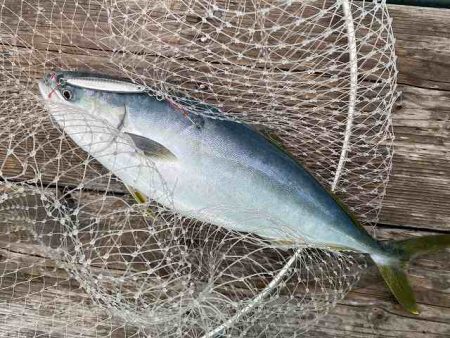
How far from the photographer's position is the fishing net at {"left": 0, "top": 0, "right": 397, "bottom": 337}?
207 centimetres

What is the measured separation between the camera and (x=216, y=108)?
2.01m

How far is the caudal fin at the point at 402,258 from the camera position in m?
1.97

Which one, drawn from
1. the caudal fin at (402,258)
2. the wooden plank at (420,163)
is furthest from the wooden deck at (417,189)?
the caudal fin at (402,258)

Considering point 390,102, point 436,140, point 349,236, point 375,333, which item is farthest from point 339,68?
point 375,333

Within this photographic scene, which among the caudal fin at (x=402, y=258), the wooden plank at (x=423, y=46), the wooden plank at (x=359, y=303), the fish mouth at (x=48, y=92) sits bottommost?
the wooden plank at (x=359, y=303)

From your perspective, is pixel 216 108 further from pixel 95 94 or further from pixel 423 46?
pixel 423 46

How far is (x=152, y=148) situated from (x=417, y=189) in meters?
1.21

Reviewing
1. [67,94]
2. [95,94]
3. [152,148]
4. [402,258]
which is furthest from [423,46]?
[67,94]

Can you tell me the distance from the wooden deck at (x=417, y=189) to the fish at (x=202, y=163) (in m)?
0.23

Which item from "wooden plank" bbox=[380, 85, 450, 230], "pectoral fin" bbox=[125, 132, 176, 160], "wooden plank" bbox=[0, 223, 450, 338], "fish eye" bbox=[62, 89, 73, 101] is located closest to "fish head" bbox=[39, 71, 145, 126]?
"fish eye" bbox=[62, 89, 73, 101]

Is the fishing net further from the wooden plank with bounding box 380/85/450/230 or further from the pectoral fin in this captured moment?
the pectoral fin

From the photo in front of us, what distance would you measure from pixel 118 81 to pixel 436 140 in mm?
1430

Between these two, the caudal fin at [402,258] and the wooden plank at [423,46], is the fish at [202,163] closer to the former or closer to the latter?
the caudal fin at [402,258]

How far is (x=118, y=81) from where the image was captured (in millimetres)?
1943
